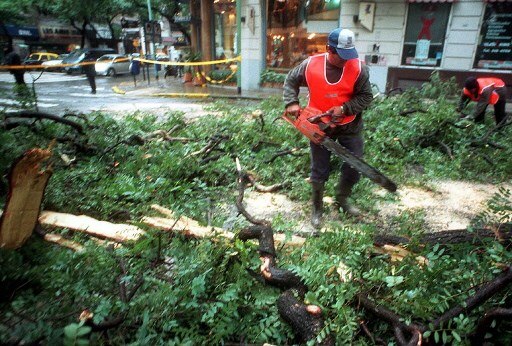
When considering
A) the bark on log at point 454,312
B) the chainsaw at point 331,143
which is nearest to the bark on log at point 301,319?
the bark on log at point 454,312

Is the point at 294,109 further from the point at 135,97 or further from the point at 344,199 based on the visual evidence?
the point at 135,97

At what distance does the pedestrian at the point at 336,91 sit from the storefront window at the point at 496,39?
10152 mm

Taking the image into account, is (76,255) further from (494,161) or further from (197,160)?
(494,161)

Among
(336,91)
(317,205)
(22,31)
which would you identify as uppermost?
(22,31)

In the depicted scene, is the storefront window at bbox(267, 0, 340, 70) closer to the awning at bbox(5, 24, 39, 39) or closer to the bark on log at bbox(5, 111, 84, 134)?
the bark on log at bbox(5, 111, 84, 134)

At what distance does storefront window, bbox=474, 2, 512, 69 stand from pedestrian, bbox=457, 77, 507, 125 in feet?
18.7

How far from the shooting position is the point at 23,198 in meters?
2.93

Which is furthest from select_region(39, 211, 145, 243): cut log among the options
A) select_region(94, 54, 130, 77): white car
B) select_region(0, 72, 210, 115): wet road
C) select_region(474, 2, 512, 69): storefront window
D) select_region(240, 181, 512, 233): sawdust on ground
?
select_region(94, 54, 130, 77): white car

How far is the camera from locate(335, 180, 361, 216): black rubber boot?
3.93m

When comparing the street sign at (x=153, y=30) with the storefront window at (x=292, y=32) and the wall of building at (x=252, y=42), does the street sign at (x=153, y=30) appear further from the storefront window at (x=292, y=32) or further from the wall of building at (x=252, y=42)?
the storefront window at (x=292, y=32)

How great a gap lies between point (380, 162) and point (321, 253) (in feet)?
9.92

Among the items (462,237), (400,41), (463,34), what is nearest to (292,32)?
(400,41)

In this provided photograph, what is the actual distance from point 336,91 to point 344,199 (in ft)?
4.28

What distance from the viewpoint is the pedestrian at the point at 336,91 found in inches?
129
